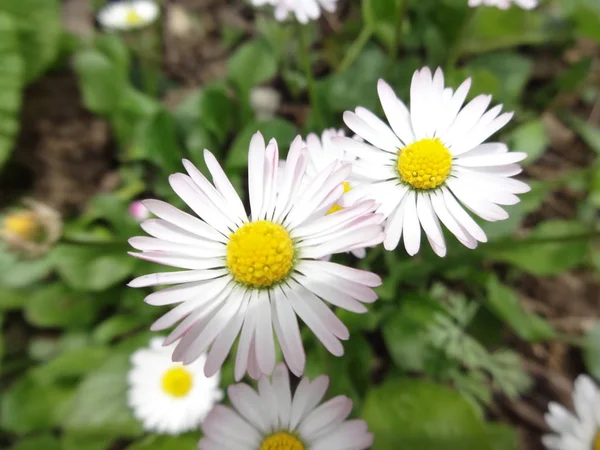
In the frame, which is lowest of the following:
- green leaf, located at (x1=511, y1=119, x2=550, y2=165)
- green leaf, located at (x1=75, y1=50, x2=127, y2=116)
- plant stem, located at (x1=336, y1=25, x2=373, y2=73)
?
green leaf, located at (x1=511, y1=119, x2=550, y2=165)

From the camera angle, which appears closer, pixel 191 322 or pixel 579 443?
pixel 191 322

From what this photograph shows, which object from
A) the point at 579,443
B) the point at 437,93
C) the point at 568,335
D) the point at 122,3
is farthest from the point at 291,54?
the point at 579,443

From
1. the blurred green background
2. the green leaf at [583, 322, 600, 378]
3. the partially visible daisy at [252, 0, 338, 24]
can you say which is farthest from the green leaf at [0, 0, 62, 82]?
the green leaf at [583, 322, 600, 378]

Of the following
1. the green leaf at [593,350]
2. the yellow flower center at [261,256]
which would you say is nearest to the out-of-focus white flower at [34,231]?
the yellow flower center at [261,256]

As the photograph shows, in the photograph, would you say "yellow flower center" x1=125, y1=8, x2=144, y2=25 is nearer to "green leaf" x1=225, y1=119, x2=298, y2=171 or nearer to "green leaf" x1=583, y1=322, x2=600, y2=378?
"green leaf" x1=225, y1=119, x2=298, y2=171

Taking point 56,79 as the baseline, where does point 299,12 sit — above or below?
below

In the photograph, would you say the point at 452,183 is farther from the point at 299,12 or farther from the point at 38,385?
the point at 38,385

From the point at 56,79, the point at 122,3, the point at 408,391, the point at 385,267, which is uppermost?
the point at 122,3
